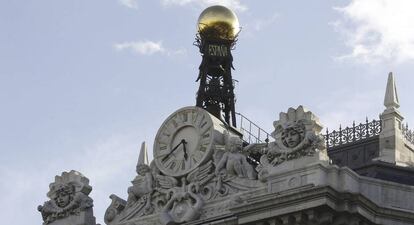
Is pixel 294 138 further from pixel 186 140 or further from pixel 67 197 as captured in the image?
pixel 67 197

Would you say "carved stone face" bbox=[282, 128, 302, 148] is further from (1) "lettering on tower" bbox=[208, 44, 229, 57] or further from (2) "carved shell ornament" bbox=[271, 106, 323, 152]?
(1) "lettering on tower" bbox=[208, 44, 229, 57]

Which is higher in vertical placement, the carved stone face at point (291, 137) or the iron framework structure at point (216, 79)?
the iron framework structure at point (216, 79)

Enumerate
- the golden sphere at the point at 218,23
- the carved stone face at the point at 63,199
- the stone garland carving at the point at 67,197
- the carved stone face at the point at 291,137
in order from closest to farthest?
the carved stone face at the point at 291,137, the stone garland carving at the point at 67,197, the carved stone face at the point at 63,199, the golden sphere at the point at 218,23

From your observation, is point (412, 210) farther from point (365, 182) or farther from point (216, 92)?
point (216, 92)

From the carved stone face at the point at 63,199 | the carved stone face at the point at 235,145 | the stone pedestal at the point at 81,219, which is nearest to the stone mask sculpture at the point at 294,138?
the carved stone face at the point at 235,145

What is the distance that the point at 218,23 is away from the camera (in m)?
77.7

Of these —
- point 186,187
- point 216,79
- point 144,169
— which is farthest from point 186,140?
point 216,79

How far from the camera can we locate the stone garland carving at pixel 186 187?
61281mm

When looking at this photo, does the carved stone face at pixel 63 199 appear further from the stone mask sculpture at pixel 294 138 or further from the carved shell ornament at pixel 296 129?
the carved shell ornament at pixel 296 129

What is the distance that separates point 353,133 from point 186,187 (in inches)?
434

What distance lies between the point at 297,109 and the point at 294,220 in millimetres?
4677

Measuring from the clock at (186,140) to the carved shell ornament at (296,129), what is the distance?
4.40 meters

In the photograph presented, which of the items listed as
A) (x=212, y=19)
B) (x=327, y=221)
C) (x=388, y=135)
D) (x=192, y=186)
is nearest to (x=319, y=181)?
(x=327, y=221)

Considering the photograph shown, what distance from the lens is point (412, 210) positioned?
5772cm
